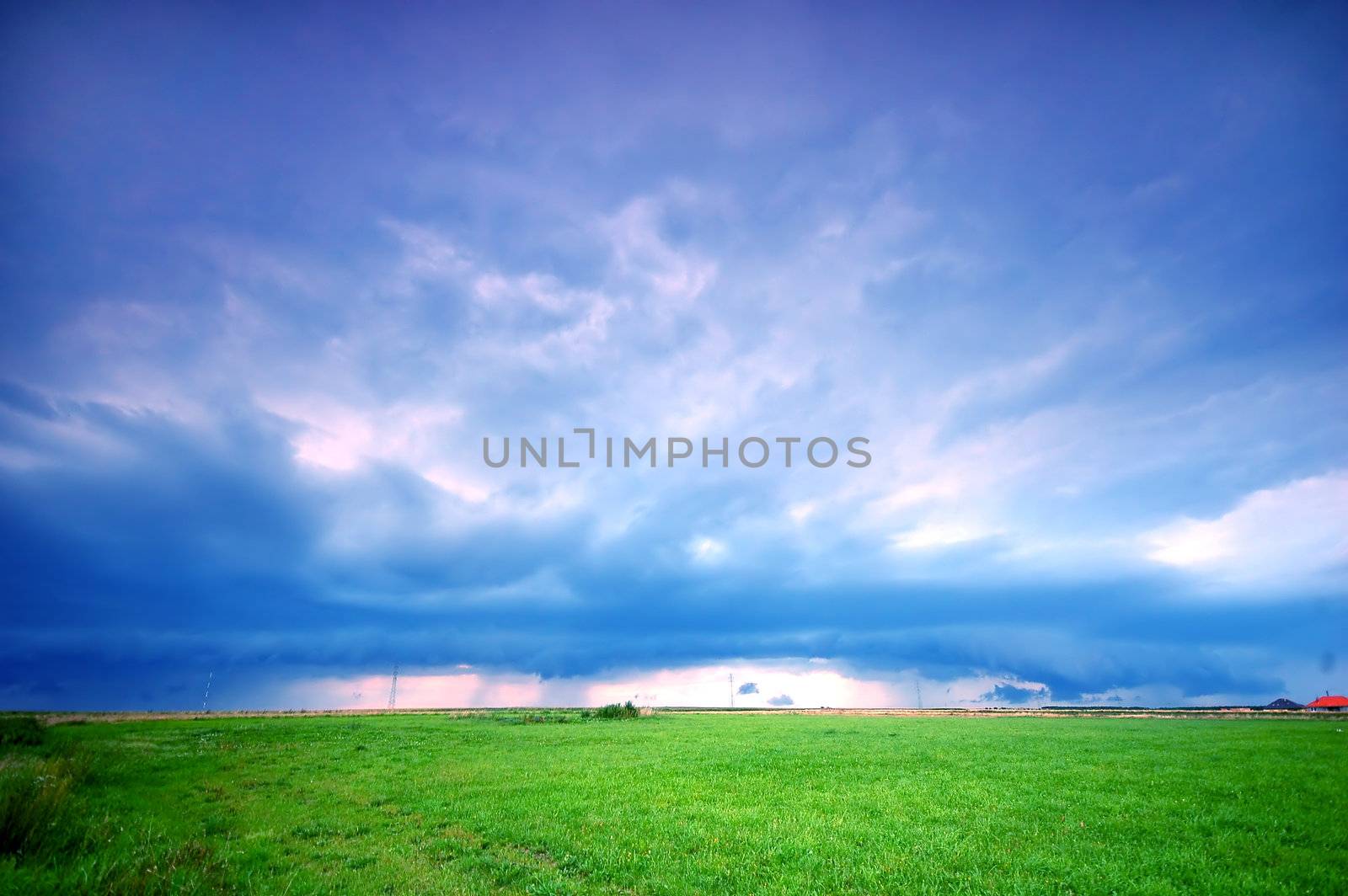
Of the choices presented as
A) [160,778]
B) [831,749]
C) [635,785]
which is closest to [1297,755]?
[831,749]

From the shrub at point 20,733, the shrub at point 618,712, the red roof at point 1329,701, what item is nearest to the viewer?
the shrub at point 20,733

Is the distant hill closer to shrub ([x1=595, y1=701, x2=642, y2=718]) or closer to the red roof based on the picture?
the red roof

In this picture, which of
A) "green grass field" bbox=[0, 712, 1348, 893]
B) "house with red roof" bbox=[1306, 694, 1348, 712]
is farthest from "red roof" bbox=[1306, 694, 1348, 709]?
"green grass field" bbox=[0, 712, 1348, 893]

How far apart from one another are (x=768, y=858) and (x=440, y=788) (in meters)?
17.5

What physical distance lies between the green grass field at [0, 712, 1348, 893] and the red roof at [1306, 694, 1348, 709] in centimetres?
12966

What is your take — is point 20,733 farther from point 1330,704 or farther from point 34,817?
point 1330,704

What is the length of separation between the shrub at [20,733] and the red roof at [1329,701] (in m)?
196

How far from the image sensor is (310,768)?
1320 inches

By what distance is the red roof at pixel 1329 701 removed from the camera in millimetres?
121875

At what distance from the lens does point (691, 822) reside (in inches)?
786

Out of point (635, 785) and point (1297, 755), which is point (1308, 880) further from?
point (1297, 755)

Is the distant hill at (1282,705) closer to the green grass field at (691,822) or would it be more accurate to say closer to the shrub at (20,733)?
the green grass field at (691,822)

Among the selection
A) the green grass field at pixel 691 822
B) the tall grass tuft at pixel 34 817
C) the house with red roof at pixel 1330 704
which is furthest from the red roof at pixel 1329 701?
the tall grass tuft at pixel 34 817

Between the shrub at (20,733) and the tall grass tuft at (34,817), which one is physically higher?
the tall grass tuft at (34,817)
